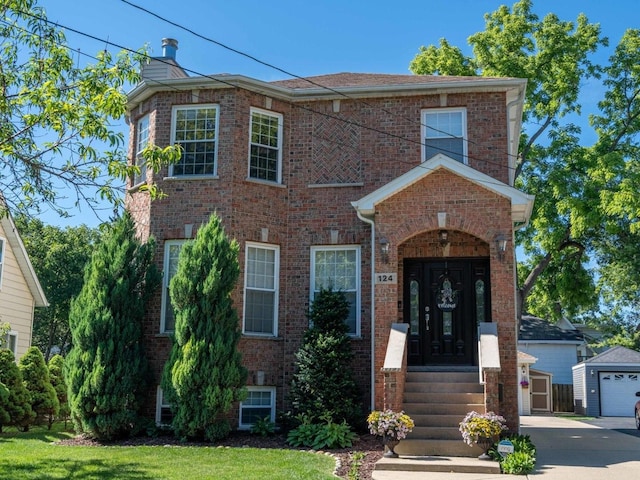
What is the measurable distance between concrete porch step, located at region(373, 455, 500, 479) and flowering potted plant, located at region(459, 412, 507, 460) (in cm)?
29

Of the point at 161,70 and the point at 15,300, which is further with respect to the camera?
the point at 15,300

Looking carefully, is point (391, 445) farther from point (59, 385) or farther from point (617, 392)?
point (617, 392)

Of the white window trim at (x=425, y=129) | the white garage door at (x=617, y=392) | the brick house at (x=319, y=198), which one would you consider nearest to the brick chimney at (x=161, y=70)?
the brick house at (x=319, y=198)

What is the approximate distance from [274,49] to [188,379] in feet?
19.7

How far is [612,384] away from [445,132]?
17.2m

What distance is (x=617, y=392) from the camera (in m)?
27.3

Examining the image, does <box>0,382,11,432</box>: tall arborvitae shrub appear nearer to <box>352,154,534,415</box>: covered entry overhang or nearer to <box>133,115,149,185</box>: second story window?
<box>133,115,149,185</box>: second story window

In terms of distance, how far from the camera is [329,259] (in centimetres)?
1480

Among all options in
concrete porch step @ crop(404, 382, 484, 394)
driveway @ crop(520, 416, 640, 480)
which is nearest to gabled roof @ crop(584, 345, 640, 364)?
driveway @ crop(520, 416, 640, 480)

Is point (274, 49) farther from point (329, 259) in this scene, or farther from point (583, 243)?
point (583, 243)

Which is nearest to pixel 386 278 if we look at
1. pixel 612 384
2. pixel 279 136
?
pixel 279 136

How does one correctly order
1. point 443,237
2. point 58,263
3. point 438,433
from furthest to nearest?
point 58,263 → point 443,237 → point 438,433

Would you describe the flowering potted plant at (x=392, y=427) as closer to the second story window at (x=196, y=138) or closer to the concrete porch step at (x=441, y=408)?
the concrete porch step at (x=441, y=408)

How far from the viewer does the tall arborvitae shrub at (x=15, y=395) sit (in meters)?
14.2
